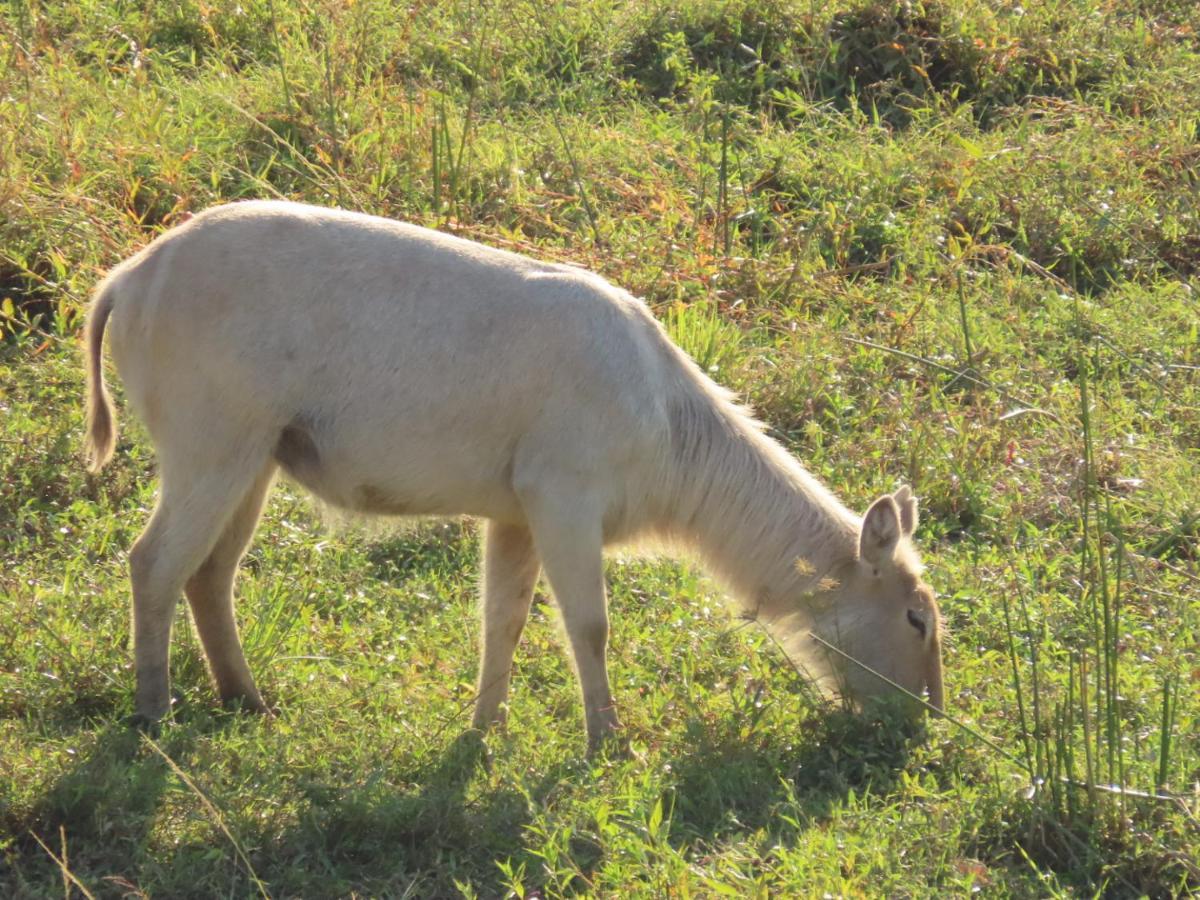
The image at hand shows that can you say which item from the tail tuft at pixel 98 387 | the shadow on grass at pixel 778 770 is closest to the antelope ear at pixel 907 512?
the shadow on grass at pixel 778 770

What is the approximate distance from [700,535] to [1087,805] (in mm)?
1520

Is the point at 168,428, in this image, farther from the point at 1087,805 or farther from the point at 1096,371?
the point at 1096,371

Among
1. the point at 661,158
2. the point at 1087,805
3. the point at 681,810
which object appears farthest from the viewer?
the point at 661,158

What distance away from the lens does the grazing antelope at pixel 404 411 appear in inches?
181

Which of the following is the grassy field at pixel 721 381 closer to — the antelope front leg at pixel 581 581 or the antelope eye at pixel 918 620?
the antelope front leg at pixel 581 581

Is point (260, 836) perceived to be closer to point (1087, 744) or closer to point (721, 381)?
point (1087, 744)

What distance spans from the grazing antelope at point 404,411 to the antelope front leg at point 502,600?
0.48 ft

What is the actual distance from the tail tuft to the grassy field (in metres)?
0.54

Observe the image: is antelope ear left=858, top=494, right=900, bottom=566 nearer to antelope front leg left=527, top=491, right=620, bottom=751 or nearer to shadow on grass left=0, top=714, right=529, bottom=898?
antelope front leg left=527, top=491, right=620, bottom=751

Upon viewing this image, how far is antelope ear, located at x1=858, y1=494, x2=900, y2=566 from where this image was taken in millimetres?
4766

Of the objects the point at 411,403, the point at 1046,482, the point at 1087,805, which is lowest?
the point at 1046,482

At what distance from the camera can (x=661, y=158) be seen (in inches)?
331

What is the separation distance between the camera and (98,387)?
15.9ft

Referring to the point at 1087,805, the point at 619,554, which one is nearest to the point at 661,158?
the point at 619,554
